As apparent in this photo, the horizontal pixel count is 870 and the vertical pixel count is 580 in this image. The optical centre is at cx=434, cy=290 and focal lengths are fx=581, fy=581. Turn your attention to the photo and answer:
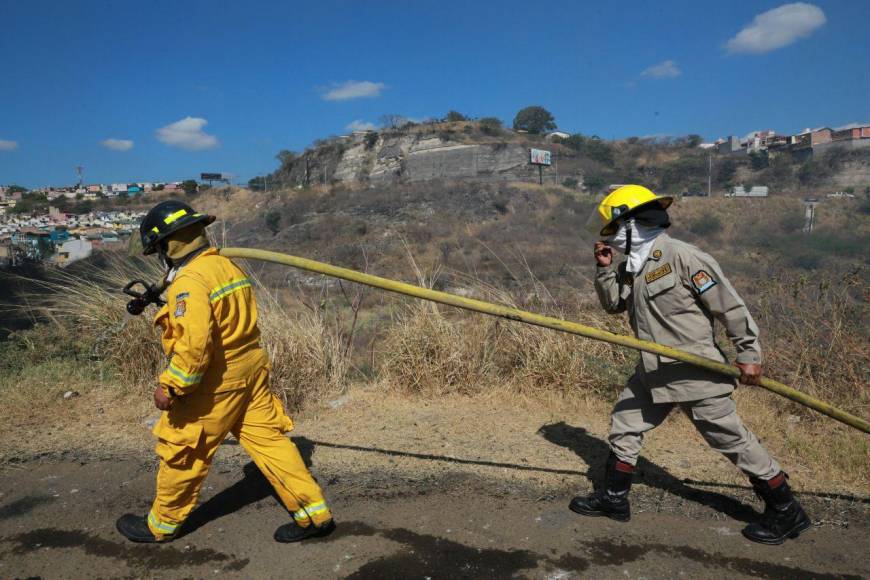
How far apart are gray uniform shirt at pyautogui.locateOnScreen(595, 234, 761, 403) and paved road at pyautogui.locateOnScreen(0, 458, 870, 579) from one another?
30.7 inches

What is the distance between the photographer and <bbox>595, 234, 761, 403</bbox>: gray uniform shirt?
2848 mm

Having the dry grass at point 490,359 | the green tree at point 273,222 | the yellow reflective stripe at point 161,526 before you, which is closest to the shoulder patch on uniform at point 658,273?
the dry grass at point 490,359

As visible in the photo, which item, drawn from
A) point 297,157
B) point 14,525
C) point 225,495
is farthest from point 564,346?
point 297,157

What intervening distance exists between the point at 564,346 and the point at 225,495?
306 centimetres

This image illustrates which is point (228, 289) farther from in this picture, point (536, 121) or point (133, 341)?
point (536, 121)

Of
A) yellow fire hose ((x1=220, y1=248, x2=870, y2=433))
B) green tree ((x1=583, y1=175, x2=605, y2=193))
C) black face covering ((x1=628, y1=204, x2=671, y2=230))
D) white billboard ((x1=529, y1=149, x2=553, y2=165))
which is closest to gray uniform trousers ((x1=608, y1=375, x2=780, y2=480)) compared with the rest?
yellow fire hose ((x1=220, y1=248, x2=870, y2=433))

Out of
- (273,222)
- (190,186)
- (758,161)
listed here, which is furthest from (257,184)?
(758,161)

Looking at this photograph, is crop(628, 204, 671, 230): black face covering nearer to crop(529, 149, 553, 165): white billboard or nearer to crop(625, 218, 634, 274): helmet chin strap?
crop(625, 218, 634, 274): helmet chin strap

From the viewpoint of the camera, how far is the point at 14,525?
3.25 m

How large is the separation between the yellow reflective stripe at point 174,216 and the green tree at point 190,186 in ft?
146

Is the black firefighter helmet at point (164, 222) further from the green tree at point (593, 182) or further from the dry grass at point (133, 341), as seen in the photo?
the green tree at point (593, 182)

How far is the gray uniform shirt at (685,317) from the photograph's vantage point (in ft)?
9.34

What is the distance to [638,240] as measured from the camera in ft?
10.0

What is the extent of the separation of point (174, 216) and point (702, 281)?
261 cm
